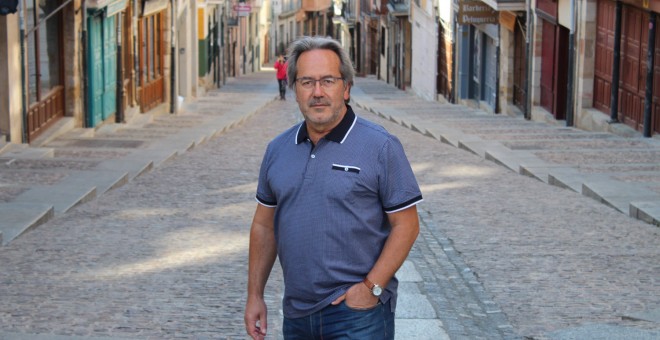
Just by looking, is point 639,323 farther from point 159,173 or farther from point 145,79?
point 145,79

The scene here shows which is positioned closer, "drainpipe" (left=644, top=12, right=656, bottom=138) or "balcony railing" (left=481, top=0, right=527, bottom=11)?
"drainpipe" (left=644, top=12, right=656, bottom=138)

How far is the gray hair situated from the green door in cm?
1910

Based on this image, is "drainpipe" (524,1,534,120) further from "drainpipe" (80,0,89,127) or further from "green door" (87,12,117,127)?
"drainpipe" (80,0,89,127)

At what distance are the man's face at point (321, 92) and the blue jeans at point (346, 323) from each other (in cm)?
64

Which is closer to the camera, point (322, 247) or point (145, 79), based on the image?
point (322, 247)

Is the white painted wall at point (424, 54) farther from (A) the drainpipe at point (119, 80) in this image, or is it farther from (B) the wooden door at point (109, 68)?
(A) the drainpipe at point (119, 80)

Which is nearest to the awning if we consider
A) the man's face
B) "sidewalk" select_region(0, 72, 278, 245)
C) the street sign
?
"sidewalk" select_region(0, 72, 278, 245)

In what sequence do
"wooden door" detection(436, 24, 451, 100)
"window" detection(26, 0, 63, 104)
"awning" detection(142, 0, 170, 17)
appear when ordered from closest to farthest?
"window" detection(26, 0, 63, 104)
"awning" detection(142, 0, 170, 17)
"wooden door" detection(436, 24, 451, 100)

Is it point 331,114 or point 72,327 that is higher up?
point 331,114

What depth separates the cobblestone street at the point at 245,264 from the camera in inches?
305

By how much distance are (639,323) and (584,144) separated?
40.1 ft

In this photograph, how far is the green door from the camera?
2338cm

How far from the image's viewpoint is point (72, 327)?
7445 millimetres

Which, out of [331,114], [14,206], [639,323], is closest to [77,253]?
[14,206]
